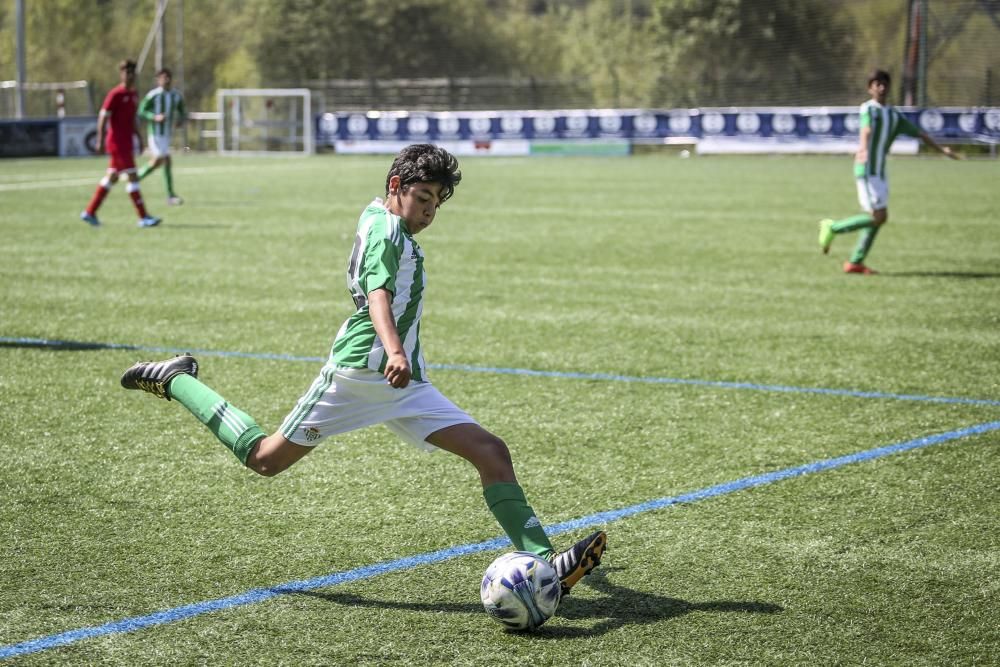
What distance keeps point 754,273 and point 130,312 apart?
5.96m

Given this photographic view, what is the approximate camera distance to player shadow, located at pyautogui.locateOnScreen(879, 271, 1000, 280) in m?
11.9

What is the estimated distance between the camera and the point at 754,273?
1209cm

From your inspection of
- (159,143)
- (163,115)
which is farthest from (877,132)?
(163,115)

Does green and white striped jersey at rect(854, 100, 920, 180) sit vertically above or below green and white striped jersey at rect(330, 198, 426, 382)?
above

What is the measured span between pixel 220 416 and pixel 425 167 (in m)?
1.20

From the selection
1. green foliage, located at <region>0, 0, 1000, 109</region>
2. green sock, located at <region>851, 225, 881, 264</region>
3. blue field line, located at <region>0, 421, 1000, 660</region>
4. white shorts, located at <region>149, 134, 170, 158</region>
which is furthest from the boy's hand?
green foliage, located at <region>0, 0, 1000, 109</region>

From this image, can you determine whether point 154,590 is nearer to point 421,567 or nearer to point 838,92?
point 421,567

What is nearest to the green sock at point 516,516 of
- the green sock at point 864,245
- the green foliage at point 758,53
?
the green sock at point 864,245

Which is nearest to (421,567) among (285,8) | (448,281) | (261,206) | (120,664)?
(120,664)

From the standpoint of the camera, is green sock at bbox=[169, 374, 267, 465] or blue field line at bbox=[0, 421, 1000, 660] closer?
blue field line at bbox=[0, 421, 1000, 660]

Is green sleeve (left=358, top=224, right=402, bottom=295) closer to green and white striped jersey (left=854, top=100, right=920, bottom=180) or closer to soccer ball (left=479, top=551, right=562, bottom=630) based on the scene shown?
soccer ball (left=479, top=551, right=562, bottom=630)

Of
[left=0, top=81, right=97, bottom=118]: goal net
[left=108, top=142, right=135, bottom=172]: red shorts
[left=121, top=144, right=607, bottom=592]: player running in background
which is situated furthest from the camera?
[left=0, top=81, right=97, bottom=118]: goal net

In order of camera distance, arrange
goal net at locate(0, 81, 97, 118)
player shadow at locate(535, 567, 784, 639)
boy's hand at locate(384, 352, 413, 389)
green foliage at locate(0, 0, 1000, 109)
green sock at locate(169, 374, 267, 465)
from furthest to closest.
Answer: goal net at locate(0, 81, 97, 118) → green foliage at locate(0, 0, 1000, 109) → green sock at locate(169, 374, 267, 465) → player shadow at locate(535, 567, 784, 639) → boy's hand at locate(384, 352, 413, 389)

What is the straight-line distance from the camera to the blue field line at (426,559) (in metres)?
3.59
